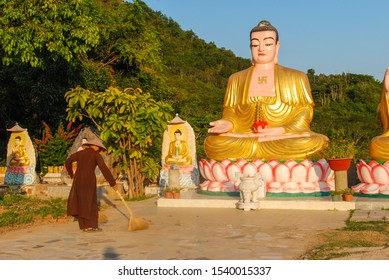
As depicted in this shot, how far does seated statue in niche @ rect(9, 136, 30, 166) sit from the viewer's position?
14.0 meters

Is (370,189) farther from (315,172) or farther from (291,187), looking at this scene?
(291,187)

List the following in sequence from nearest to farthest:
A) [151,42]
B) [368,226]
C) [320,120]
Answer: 1. [368,226]
2. [151,42]
3. [320,120]

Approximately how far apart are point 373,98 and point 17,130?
25.7m

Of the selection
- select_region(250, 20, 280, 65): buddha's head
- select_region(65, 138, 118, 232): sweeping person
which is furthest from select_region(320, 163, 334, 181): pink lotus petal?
select_region(65, 138, 118, 232): sweeping person

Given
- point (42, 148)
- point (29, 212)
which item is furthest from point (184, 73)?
point (29, 212)

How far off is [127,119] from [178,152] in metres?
1.95

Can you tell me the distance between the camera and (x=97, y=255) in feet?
19.4

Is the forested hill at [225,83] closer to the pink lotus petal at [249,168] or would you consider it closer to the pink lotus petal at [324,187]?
the pink lotus petal at [249,168]

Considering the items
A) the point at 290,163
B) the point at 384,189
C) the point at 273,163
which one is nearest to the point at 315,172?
the point at 290,163

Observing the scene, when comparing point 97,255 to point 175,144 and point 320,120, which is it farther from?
point 320,120

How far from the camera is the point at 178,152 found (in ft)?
44.5

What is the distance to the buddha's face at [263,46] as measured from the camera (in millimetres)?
13250

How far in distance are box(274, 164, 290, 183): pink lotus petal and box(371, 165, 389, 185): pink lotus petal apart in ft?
5.26

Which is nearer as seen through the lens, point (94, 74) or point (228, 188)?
point (228, 188)
